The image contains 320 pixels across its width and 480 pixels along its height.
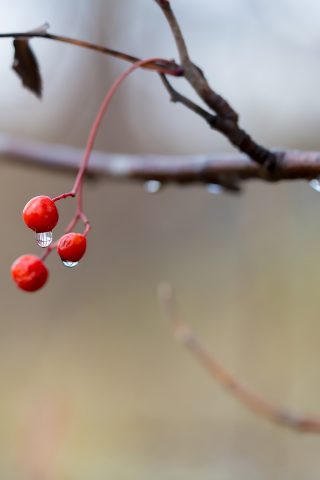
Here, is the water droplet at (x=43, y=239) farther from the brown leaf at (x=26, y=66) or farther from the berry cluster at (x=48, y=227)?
the brown leaf at (x=26, y=66)

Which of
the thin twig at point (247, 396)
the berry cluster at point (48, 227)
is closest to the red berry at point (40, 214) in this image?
the berry cluster at point (48, 227)

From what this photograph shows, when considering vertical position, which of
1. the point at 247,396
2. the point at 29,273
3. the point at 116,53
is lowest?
the point at 247,396

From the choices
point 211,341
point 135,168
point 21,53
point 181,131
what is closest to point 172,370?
point 211,341

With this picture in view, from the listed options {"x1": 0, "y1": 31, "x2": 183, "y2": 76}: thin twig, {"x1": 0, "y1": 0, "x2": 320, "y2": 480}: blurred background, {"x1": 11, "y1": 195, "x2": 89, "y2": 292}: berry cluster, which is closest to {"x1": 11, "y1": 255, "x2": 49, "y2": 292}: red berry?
{"x1": 11, "y1": 195, "x2": 89, "y2": 292}: berry cluster

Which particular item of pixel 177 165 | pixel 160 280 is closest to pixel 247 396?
pixel 177 165

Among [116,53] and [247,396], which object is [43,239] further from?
[247,396]

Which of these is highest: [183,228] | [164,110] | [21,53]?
[164,110]

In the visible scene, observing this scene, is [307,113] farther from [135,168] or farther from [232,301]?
[135,168]
